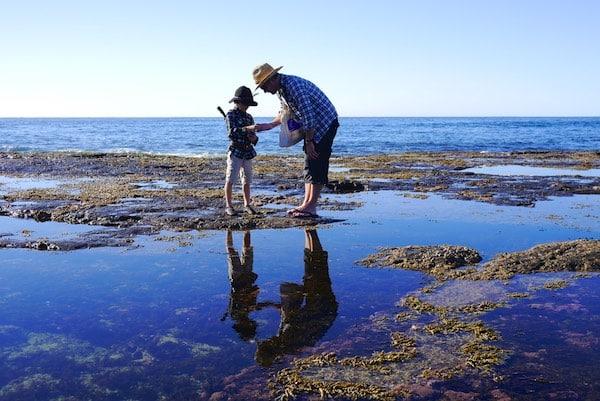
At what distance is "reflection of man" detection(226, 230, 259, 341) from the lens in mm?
3888

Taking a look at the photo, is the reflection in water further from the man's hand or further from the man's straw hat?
the man's straw hat

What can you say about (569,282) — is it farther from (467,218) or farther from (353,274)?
(467,218)

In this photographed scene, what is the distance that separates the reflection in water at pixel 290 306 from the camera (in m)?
3.61

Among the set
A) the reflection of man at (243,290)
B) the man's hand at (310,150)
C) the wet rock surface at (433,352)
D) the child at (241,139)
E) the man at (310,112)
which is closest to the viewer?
the wet rock surface at (433,352)

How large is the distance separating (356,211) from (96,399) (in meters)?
6.23

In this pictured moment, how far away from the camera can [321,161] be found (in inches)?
301

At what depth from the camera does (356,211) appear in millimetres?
8758

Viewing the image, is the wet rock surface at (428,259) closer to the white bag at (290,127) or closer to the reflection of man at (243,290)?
the reflection of man at (243,290)

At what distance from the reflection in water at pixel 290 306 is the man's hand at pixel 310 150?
2112 millimetres

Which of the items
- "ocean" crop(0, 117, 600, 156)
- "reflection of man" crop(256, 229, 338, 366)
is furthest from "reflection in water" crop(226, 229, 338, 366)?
"ocean" crop(0, 117, 600, 156)

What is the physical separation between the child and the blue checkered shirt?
1.87ft

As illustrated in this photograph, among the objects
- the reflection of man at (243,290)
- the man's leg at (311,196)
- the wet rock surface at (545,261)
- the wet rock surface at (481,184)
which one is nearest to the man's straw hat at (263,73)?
the man's leg at (311,196)

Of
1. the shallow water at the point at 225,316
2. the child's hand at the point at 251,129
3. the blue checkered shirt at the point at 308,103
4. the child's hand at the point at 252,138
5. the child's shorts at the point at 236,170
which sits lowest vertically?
the shallow water at the point at 225,316

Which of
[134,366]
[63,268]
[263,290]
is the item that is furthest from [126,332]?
[63,268]
